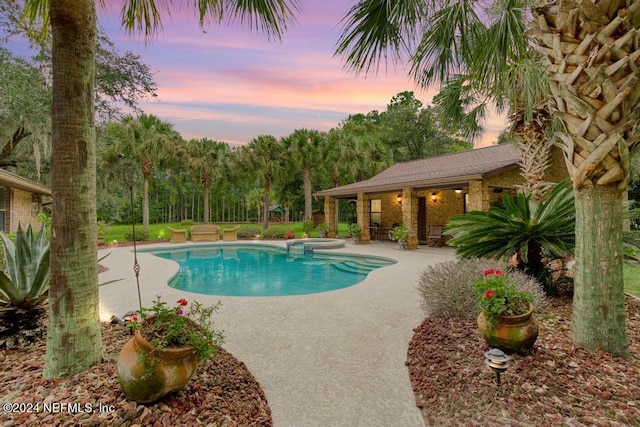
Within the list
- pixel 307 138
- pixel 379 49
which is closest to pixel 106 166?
pixel 307 138

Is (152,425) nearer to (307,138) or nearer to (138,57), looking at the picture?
(138,57)

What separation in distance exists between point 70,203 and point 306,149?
2040 cm

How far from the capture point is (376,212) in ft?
65.5

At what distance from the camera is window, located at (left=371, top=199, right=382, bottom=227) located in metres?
19.7

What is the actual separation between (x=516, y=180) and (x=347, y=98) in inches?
320

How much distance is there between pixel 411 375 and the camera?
3.16 meters

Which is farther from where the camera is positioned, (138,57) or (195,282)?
(138,57)

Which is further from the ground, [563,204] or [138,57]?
A: [138,57]

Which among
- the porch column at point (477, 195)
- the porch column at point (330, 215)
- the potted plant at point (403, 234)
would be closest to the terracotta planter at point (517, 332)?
the porch column at point (477, 195)

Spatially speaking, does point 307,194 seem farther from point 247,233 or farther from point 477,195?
point 477,195

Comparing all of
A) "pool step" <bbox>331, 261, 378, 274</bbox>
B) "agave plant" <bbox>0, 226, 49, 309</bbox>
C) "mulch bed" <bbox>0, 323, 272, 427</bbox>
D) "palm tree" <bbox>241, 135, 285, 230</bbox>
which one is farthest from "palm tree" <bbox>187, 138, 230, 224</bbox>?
"mulch bed" <bbox>0, 323, 272, 427</bbox>

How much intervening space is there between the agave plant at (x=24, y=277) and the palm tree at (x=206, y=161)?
21.6m

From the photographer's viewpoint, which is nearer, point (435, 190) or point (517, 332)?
point (517, 332)

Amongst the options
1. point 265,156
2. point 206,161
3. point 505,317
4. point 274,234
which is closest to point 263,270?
point 274,234
